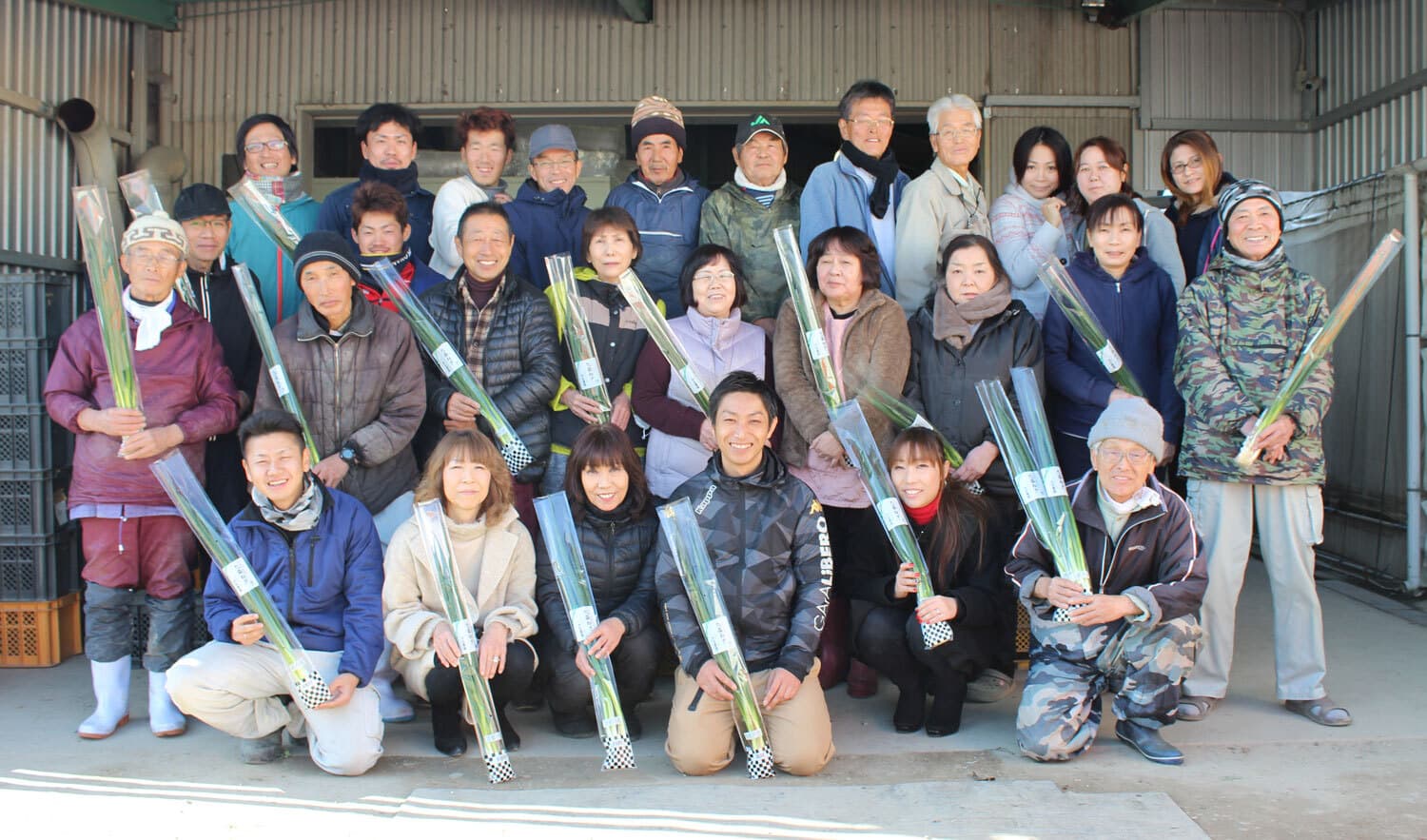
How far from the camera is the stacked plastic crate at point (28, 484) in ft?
13.9

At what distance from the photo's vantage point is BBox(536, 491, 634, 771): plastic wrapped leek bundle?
10.9 ft

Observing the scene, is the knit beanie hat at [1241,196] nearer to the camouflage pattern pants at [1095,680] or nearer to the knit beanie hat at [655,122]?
the camouflage pattern pants at [1095,680]

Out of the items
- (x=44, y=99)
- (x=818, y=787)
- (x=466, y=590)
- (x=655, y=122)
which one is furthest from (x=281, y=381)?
(x=44, y=99)

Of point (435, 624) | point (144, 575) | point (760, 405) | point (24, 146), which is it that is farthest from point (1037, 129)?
point (24, 146)

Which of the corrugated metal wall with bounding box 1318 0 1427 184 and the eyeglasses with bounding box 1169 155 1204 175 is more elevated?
the corrugated metal wall with bounding box 1318 0 1427 184

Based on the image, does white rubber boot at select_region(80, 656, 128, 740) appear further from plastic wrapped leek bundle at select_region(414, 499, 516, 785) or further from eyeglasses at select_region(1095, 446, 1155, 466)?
eyeglasses at select_region(1095, 446, 1155, 466)

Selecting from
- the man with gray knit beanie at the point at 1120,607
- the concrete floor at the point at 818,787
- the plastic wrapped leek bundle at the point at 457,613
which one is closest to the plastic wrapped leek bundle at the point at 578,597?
the concrete floor at the point at 818,787

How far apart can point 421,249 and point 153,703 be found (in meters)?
1.93

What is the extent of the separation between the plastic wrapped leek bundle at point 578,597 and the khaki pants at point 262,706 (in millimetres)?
603

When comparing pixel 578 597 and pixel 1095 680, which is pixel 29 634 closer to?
pixel 578 597

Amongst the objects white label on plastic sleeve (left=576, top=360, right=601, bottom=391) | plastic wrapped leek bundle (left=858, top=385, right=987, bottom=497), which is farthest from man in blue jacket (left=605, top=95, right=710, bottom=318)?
plastic wrapped leek bundle (left=858, top=385, right=987, bottom=497)

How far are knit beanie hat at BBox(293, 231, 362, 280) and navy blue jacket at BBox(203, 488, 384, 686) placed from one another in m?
0.77

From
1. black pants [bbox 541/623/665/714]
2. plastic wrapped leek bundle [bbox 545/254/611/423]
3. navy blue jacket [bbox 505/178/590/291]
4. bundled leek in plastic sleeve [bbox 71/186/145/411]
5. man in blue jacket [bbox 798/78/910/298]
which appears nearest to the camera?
black pants [bbox 541/623/665/714]

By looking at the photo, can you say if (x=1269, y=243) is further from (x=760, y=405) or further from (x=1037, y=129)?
(x=760, y=405)
